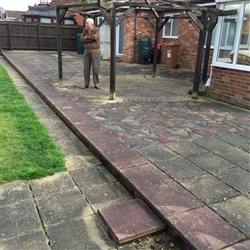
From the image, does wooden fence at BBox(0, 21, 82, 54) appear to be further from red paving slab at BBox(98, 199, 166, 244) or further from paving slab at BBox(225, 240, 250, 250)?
paving slab at BBox(225, 240, 250, 250)

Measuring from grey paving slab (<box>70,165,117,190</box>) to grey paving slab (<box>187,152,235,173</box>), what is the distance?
39.7 inches

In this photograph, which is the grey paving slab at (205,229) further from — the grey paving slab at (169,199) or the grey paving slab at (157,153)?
the grey paving slab at (157,153)

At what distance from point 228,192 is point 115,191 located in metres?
1.11

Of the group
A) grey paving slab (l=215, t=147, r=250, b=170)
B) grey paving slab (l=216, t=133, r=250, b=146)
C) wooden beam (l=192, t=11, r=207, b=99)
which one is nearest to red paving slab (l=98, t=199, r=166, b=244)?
grey paving slab (l=215, t=147, r=250, b=170)

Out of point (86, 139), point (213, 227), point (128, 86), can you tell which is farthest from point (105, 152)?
point (128, 86)

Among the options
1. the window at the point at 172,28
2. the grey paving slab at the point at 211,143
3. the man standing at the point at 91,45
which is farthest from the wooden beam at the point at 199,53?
the window at the point at 172,28

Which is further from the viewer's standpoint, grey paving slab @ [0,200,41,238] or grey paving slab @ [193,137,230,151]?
grey paving slab @ [193,137,230,151]

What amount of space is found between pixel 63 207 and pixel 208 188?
140 centimetres

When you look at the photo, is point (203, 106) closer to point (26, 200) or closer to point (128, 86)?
point (128, 86)

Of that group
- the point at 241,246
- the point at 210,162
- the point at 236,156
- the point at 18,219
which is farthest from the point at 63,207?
the point at 236,156

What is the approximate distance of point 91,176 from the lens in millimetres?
3143

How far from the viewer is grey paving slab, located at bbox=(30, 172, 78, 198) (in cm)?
282

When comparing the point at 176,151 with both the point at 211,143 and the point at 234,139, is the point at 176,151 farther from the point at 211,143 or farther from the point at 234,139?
the point at 234,139

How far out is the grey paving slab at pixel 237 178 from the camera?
9.09 feet
